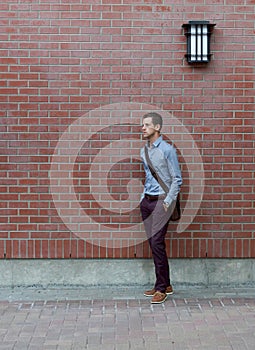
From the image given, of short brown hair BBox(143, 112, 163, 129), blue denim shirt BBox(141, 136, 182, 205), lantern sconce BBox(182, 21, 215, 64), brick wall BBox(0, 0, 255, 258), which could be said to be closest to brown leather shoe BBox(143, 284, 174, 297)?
brick wall BBox(0, 0, 255, 258)

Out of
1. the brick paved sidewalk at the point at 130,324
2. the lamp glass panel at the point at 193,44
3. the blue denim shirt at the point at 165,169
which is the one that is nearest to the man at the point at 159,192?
the blue denim shirt at the point at 165,169

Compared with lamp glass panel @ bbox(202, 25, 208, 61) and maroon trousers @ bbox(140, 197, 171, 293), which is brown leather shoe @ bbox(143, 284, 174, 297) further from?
lamp glass panel @ bbox(202, 25, 208, 61)

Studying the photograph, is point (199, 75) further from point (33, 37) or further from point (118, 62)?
point (33, 37)

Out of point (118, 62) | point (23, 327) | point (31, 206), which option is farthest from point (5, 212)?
point (118, 62)

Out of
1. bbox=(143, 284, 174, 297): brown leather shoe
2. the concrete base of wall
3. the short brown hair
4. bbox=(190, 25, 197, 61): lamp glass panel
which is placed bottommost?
bbox=(143, 284, 174, 297): brown leather shoe

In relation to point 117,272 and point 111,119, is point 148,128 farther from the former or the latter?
point 117,272

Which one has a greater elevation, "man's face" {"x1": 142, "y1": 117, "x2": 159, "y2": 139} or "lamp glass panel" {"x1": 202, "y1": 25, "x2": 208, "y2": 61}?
"lamp glass panel" {"x1": 202, "y1": 25, "x2": 208, "y2": 61}

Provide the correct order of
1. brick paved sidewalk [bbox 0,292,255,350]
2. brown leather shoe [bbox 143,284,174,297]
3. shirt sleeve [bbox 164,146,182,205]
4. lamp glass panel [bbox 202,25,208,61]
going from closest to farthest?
brick paved sidewalk [bbox 0,292,255,350] < shirt sleeve [bbox 164,146,182,205] < brown leather shoe [bbox 143,284,174,297] < lamp glass panel [bbox 202,25,208,61]

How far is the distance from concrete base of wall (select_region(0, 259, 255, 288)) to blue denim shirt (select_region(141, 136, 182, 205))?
0.96 m

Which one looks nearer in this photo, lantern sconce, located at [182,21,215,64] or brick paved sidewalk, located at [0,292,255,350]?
brick paved sidewalk, located at [0,292,255,350]

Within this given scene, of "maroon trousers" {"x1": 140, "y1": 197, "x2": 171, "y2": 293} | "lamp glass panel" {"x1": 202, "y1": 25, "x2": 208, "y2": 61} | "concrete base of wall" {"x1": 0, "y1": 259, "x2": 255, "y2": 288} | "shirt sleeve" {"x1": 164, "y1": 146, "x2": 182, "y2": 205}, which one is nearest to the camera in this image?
"shirt sleeve" {"x1": 164, "y1": 146, "x2": 182, "y2": 205}

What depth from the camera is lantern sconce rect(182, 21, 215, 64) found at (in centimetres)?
689

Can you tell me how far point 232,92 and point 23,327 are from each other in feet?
11.1

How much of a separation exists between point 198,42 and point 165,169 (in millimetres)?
1497
